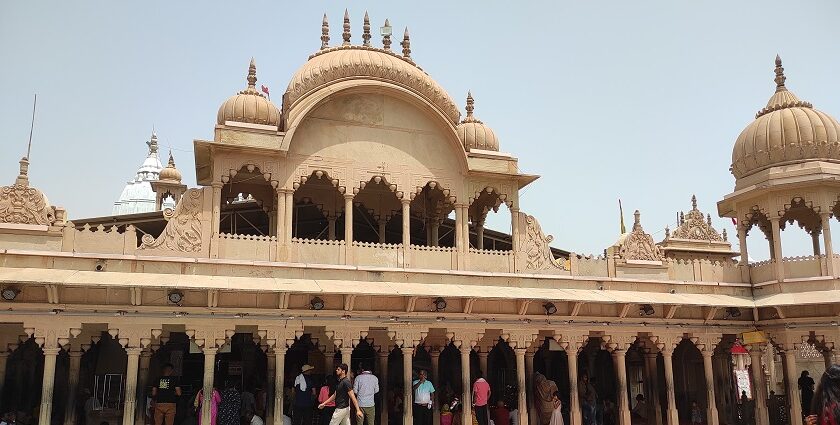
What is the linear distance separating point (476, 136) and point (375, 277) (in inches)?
174

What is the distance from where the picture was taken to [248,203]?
19.9 meters

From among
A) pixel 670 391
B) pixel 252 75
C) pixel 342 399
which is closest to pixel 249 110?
pixel 252 75

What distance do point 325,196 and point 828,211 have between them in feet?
39.3

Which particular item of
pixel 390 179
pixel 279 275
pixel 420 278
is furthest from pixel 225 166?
pixel 420 278

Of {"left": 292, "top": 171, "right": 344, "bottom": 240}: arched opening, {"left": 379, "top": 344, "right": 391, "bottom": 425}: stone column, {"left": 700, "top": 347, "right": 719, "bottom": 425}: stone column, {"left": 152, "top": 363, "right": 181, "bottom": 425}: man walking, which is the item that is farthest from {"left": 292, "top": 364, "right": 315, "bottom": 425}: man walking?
{"left": 700, "top": 347, "right": 719, "bottom": 425}: stone column

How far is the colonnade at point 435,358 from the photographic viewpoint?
45.4 feet

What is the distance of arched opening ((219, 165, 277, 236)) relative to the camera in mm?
16469

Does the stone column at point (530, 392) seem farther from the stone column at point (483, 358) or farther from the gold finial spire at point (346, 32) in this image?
the gold finial spire at point (346, 32)

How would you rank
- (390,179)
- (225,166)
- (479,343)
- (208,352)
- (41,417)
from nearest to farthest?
(41,417) → (208,352) → (225,166) → (390,179) → (479,343)

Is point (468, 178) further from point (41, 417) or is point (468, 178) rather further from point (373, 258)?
point (41, 417)

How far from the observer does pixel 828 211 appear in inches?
688

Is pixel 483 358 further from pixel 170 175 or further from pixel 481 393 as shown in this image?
pixel 170 175

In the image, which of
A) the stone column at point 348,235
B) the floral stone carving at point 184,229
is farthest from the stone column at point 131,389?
the stone column at point 348,235

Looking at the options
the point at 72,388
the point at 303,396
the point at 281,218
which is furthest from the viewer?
the point at 281,218
